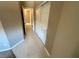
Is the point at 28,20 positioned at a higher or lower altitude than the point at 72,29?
lower

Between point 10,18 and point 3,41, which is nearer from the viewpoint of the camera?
point 10,18

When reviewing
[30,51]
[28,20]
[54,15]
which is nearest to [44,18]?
[54,15]

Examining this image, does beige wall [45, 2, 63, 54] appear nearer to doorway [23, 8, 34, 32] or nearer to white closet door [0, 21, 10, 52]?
white closet door [0, 21, 10, 52]

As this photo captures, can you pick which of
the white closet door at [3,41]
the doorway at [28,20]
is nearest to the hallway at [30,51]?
the white closet door at [3,41]

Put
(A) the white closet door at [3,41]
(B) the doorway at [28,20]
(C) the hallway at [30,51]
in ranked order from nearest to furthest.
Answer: (C) the hallway at [30,51] → (A) the white closet door at [3,41] → (B) the doorway at [28,20]

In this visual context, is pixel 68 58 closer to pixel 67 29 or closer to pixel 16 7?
pixel 67 29

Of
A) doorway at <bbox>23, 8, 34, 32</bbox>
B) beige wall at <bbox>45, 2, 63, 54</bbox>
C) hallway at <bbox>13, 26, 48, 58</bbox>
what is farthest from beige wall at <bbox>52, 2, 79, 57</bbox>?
doorway at <bbox>23, 8, 34, 32</bbox>

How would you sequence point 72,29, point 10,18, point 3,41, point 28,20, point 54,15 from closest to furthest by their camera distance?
point 72,29
point 54,15
point 10,18
point 3,41
point 28,20

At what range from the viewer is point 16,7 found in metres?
2.66

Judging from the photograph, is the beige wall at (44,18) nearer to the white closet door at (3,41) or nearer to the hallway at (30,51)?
the hallway at (30,51)

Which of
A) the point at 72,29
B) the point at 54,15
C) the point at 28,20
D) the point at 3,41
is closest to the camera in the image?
the point at 72,29

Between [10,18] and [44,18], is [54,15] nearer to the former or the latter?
[44,18]

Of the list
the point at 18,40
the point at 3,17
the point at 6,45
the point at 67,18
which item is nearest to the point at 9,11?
the point at 3,17

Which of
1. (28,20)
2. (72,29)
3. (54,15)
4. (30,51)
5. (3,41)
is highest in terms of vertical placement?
(54,15)
